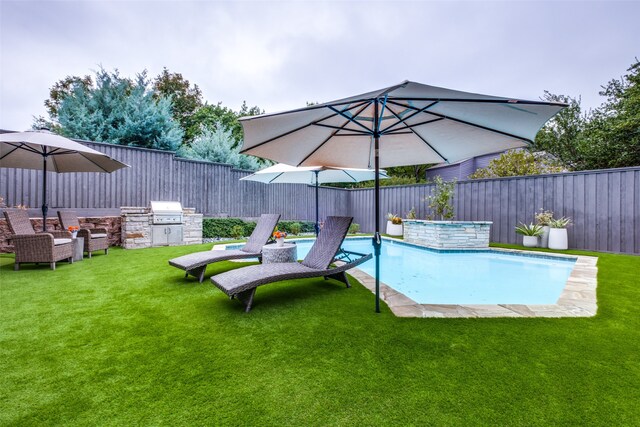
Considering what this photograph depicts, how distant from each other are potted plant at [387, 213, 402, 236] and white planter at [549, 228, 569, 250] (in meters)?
4.81

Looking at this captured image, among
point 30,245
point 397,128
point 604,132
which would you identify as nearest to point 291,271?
point 397,128

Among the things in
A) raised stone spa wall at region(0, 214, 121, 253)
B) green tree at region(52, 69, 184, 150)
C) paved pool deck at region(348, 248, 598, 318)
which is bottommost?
paved pool deck at region(348, 248, 598, 318)

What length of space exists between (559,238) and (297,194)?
922 cm

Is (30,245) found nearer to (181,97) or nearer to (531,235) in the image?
(531,235)

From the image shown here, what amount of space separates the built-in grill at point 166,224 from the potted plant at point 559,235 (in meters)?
10.4

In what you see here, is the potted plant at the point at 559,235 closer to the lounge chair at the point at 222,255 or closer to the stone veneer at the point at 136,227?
the lounge chair at the point at 222,255

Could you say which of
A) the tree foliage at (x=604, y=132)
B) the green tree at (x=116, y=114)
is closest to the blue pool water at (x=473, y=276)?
the green tree at (x=116, y=114)

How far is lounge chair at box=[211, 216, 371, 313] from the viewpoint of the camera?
3.05m

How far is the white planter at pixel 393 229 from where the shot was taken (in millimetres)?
11523

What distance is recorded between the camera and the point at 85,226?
7691 mm

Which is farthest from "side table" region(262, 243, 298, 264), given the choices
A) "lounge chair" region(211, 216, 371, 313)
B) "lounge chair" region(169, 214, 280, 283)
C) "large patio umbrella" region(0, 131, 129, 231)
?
"large patio umbrella" region(0, 131, 129, 231)

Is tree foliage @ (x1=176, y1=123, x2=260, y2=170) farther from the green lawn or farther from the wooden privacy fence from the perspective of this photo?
the green lawn

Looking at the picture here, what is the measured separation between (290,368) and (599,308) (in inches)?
132

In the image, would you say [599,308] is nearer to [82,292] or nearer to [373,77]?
[82,292]
